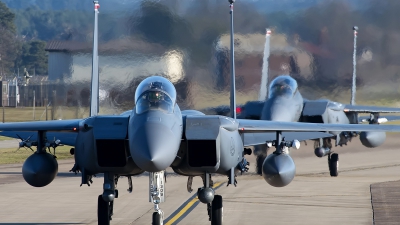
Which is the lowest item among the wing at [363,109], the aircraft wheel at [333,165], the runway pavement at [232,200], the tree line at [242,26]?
the runway pavement at [232,200]

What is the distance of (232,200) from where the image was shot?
17.2 metres

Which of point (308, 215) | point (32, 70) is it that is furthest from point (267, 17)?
point (32, 70)

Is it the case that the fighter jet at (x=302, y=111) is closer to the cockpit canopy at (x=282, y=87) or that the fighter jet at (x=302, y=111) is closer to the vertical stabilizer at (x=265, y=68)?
the cockpit canopy at (x=282, y=87)

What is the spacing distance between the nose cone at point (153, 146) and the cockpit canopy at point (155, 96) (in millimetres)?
524

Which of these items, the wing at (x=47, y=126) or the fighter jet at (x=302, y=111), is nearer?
the wing at (x=47, y=126)

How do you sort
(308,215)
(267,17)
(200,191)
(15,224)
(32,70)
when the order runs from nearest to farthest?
(200,191) → (15,224) → (308,215) → (267,17) → (32,70)

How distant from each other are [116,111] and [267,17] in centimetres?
598

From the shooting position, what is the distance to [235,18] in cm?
2300

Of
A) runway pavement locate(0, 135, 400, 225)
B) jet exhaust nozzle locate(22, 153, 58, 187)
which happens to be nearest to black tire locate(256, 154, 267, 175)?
runway pavement locate(0, 135, 400, 225)

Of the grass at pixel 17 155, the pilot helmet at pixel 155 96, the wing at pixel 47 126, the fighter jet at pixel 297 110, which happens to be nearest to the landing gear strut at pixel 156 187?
the pilot helmet at pixel 155 96

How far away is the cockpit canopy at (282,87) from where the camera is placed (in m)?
21.1

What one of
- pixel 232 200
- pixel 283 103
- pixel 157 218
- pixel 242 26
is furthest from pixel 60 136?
pixel 242 26

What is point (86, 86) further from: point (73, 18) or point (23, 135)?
point (23, 135)

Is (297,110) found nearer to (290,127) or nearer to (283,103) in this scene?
(283,103)
